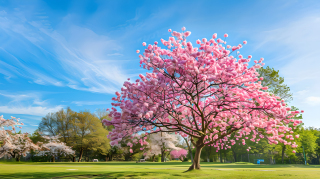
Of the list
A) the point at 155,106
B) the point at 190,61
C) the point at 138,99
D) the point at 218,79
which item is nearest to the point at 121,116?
the point at 138,99

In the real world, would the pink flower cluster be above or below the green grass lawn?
above

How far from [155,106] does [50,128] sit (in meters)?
44.7

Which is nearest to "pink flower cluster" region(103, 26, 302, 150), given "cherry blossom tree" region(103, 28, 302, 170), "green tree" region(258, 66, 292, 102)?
"cherry blossom tree" region(103, 28, 302, 170)

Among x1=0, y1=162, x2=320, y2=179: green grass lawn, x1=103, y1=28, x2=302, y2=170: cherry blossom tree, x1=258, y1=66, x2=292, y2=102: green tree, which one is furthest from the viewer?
x1=258, y1=66, x2=292, y2=102: green tree

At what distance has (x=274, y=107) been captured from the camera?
10.2m

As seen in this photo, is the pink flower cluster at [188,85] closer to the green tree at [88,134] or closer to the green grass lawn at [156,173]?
the green grass lawn at [156,173]

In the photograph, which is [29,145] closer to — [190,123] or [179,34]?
[190,123]

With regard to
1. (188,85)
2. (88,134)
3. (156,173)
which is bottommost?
(156,173)

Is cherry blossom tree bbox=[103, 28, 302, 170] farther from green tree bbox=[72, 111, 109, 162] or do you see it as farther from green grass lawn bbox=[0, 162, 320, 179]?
green tree bbox=[72, 111, 109, 162]

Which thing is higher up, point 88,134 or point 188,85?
point 188,85

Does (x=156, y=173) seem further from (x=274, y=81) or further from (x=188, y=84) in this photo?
(x=274, y=81)

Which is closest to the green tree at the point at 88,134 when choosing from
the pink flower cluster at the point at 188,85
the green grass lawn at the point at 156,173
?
the green grass lawn at the point at 156,173

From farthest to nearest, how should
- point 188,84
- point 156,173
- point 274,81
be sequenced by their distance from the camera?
point 274,81, point 156,173, point 188,84

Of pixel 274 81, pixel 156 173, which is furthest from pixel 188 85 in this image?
pixel 274 81
